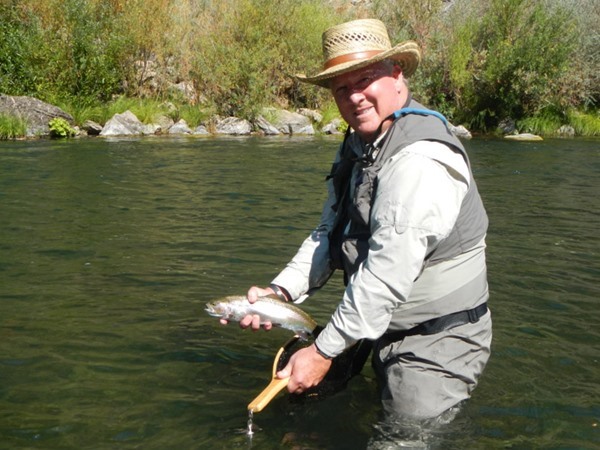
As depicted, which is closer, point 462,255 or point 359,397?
point 462,255

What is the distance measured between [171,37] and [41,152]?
14285 millimetres

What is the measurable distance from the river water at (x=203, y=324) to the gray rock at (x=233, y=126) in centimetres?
1678

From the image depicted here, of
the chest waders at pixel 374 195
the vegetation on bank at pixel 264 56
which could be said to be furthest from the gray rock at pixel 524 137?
the chest waders at pixel 374 195

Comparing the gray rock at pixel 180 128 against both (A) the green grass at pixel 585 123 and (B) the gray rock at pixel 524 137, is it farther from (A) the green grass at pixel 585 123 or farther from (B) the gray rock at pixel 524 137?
(A) the green grass at pixel 585 123

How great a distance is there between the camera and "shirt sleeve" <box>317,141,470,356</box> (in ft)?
11.2

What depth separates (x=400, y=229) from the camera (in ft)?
11.2

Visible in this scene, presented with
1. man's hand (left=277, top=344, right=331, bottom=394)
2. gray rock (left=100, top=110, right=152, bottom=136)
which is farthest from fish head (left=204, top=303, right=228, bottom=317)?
gray rock (left=100, top=110, right=152, bottom=136)

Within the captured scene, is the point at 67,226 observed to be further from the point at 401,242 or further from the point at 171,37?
the point at 171,37

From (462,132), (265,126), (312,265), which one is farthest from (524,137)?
(312,265)

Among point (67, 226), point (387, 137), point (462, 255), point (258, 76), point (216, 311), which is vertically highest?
point (387, 137)

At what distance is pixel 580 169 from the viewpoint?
58.3ft

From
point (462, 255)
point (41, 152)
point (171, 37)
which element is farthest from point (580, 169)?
point (171, 37)

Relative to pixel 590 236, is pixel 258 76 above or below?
below

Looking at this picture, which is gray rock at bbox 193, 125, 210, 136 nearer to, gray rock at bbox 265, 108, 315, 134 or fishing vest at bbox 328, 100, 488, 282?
gray rock at bbox 265, 108, 315, 134
